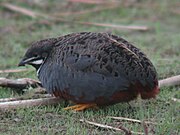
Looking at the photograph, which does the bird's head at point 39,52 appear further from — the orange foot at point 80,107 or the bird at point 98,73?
the orange foot at point 80,107

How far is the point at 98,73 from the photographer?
5348 mm

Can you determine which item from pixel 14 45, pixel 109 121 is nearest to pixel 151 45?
pixel 14 45

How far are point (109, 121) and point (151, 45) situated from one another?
11.8 ft

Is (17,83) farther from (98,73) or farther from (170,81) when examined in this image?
(170,81)

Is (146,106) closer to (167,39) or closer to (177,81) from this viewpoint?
(177,81)

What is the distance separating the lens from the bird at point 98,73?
5285 mm

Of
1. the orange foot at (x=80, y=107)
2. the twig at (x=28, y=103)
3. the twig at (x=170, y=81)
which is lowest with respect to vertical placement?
the orange foot at (x=80, y=107)

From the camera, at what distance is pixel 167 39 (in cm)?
896

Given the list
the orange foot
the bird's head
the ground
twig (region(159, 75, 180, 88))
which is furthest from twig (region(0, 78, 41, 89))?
twig (region(159, 75, 180, 88))

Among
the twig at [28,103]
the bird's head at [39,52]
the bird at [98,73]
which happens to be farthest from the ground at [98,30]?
the bird's head at [39,52]

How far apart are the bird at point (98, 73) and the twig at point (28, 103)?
0.49ft

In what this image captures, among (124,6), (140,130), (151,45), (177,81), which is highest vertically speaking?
(124,6)

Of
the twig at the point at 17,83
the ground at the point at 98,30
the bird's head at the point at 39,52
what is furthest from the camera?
the twig at the point at 17,83

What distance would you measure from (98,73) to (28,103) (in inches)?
32.2
